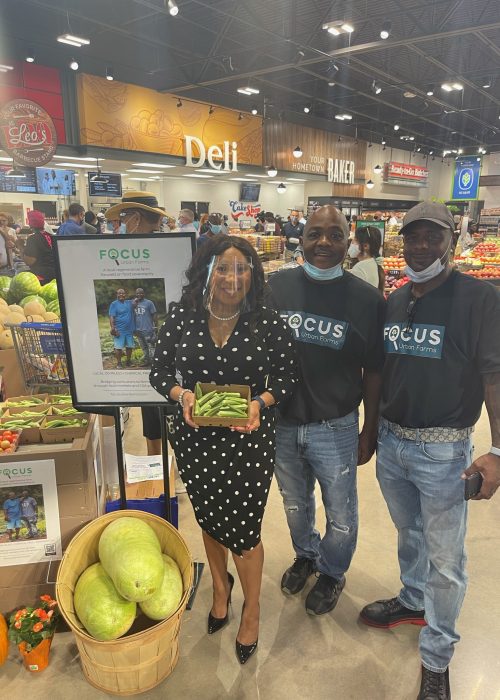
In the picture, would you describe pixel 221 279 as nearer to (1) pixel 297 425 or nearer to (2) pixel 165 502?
(1) pixel 297 425

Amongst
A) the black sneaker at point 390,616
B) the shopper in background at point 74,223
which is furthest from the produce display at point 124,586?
the shopper in background at point 74,223

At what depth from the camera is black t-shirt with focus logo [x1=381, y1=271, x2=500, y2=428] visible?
66.1 inches

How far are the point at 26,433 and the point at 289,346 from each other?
1260 millimetres

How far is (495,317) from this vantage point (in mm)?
1651

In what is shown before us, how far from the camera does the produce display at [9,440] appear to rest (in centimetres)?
215

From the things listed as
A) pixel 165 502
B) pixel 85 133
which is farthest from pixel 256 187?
pixel 165 502

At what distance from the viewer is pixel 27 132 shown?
6824 millimetres

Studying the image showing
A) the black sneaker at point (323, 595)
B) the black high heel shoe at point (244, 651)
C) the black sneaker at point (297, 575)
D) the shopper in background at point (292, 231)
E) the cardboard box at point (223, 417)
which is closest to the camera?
the cardboard box at point (223, 417)

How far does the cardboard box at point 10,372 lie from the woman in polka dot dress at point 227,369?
1.72 meters

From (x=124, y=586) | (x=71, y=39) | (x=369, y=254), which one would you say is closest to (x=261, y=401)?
(x=124, y=586)

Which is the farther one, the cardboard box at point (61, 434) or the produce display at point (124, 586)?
the cardboard box at point (61, 434)

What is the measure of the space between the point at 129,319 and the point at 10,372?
63.6 inches

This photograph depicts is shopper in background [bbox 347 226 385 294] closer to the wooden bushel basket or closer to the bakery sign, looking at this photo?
the wooden bushel basket

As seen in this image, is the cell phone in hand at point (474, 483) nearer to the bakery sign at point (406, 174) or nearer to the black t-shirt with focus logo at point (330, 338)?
the black t-shirt with focus logo at point (330, 338)
